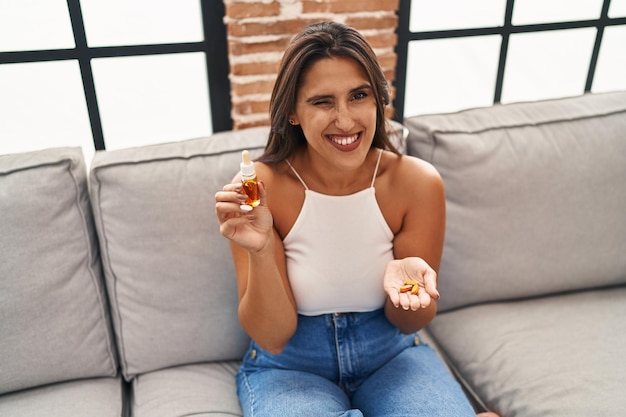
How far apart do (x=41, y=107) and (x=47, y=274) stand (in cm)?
63

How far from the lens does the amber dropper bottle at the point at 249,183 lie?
983 mm

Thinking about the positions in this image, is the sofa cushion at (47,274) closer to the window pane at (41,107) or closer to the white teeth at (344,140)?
the window pane at (41,107)

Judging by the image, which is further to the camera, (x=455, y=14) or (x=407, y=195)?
(x=455, y=14)

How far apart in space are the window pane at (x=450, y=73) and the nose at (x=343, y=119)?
922 millimetres

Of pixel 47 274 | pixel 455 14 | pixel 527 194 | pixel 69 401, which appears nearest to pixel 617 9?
pixel 455 14

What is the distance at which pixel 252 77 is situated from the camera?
5.32 ft

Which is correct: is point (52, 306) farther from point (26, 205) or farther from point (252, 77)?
point (252, 77)

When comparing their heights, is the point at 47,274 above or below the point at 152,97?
below

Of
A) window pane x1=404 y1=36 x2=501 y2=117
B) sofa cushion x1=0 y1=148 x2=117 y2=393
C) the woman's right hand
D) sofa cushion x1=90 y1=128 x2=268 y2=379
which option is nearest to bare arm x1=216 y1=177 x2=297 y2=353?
the woman's right hand

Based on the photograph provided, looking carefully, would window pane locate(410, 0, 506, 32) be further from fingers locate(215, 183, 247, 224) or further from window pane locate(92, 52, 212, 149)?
fingers locate(215, 183, 247, 224)

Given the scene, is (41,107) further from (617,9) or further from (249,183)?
(617,9)

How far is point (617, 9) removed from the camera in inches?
80.0

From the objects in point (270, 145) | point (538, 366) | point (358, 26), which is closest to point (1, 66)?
point (270, 145)

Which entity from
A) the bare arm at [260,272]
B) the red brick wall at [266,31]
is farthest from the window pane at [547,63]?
the bare arm at [260,272]
